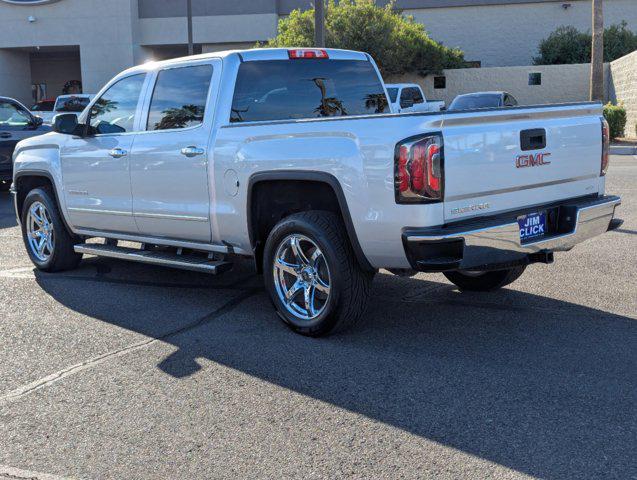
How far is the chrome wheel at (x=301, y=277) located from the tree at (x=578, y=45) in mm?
35806

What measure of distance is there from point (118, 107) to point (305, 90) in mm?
1832

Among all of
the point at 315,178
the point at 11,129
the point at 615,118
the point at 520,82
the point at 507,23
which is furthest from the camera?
the point at 507,23

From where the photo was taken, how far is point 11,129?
14.2 metres

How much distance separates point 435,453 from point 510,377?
43.7 inches

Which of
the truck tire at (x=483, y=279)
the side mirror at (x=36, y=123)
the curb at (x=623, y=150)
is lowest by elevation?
the truck tire at (x=483, y=279)

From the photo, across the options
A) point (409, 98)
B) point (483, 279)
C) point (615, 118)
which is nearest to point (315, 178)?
point (483, 279)

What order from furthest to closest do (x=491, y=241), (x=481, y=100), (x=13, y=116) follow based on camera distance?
(x=481, y=100) → (x=13, y=116) → (x=491, y=241)

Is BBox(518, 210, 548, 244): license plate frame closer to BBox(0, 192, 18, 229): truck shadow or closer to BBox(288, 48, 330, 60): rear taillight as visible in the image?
BBox(288, 48, 330, 60): rear taillight

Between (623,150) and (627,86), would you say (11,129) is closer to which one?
(623,150)

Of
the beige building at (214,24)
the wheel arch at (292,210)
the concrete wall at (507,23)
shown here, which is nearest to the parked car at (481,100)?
the concrete wall at (507,23)

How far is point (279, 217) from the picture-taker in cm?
579

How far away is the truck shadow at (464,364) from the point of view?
12.2ft

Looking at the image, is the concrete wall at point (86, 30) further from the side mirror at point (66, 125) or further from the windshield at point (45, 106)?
the side mirror at point (66, 125)

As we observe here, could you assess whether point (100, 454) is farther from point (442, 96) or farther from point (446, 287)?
point (442, 96)
